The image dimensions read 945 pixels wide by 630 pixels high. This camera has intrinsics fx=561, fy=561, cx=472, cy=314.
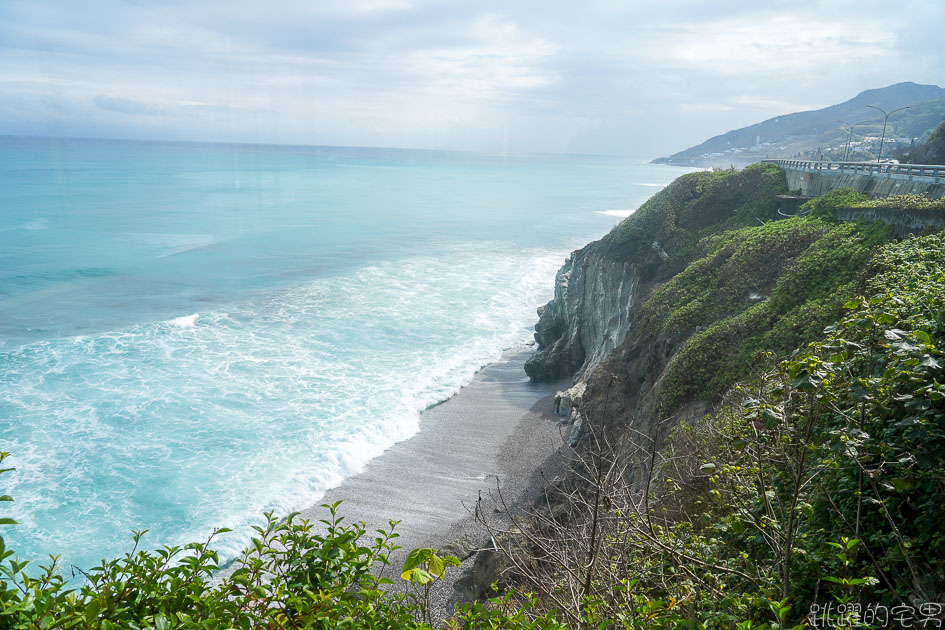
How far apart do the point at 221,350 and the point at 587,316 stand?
18699 mm

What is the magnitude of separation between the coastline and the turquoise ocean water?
1.04 m

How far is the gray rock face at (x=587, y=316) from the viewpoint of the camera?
23.4 meters

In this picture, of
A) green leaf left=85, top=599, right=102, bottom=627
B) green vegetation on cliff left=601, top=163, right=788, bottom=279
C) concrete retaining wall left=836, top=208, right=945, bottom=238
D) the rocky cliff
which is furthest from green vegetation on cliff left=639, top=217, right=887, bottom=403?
green leaf left=85, top=599, right=102, bottom=627

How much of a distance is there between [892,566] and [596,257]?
2251cm

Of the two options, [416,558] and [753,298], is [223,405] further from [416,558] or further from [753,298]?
[416,558]

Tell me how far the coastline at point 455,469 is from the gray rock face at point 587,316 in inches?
58.8

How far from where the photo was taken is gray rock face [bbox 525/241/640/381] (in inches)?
922

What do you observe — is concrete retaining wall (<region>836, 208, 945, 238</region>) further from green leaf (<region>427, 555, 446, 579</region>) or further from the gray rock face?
green leaf (<region>427, 555, 446, 579</region>)

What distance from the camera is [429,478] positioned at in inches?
723

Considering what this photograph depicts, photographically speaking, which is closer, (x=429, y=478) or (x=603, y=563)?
(x=603, y=563)

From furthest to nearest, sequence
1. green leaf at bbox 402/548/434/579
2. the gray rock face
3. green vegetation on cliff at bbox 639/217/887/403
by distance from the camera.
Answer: the gray rock face, green vegetation on cliff at bbox 639/217/887/403, green leaf at bbox 402/548/434/579

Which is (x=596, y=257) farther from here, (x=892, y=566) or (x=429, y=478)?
(x=892, y=566)

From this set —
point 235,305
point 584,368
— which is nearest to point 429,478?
point 584,368

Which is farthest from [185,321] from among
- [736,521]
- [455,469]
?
[736,521]
